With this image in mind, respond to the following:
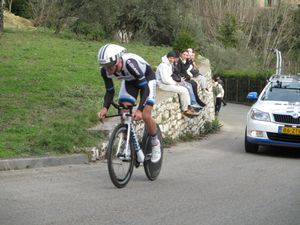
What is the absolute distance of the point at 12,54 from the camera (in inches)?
734

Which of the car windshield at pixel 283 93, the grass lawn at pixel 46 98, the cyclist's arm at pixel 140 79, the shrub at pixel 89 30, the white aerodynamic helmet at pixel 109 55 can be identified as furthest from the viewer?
the shrub at pixel 89 30

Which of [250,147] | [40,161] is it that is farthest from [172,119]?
[40,161]

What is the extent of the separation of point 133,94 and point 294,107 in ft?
19.4

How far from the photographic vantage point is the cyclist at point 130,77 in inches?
323

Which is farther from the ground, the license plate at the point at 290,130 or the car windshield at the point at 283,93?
the car windshield at the point at 283,93

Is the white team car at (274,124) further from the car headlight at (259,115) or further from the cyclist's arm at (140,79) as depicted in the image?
the cyclist's arm at (140,79)

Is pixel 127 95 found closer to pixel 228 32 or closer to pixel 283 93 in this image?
pixel 283 93

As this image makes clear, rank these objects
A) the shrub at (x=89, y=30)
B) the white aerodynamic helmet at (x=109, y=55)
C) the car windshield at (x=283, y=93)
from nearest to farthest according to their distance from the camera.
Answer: the white aerodynamic helmet at (x=109, y=55) < the car windshield at (x=283, y=93) < the shrub at (x=89, y=30)

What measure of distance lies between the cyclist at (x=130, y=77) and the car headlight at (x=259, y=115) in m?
5.16

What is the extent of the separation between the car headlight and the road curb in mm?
4569

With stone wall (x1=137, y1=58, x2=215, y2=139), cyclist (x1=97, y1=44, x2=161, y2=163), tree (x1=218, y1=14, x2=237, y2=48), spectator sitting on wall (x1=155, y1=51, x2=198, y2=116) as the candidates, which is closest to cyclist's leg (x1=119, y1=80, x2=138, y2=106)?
cyclist (x1=97, y1=44, x2=161, y2=163)

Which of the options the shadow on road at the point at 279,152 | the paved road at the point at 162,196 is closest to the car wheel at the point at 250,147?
the shadow on road at the point at 279,152

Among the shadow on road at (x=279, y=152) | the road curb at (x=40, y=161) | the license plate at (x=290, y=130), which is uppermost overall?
the road curb at (x=40, y=161)

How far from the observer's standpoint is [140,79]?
8.56 metres
